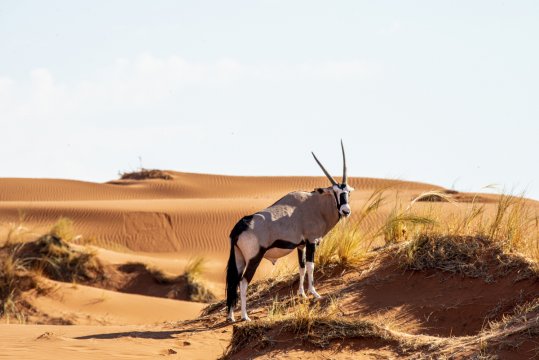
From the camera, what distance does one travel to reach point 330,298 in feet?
35.8

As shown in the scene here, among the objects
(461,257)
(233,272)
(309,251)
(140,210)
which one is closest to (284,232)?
(309,251)

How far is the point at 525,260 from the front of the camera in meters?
11.1

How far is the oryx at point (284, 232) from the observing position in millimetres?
10820

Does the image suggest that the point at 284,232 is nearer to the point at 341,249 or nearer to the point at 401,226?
the point at 341,249

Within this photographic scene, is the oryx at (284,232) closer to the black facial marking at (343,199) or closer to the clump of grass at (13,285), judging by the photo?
the black facial marking at (343,199)

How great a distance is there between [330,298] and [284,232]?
2.93 feet

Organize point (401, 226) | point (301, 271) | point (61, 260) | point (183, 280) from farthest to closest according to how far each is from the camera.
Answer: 1. point (183, 280)
2. point (61, 260)
3. point (401, 226)
4. point (301, 271)

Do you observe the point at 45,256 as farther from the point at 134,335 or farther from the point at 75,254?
the point at 134,335

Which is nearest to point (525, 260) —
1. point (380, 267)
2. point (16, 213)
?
point (380, 267)

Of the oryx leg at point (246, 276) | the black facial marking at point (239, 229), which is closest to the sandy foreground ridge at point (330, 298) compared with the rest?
the oryx leg at point (246, 276)

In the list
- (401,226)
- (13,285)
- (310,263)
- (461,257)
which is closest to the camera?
(310,263)

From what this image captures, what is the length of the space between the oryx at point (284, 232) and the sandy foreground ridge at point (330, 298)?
0.44 meters

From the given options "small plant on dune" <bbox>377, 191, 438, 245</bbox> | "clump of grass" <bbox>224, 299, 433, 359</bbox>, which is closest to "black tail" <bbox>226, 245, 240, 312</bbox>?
"clump of grass" <bbox>224, 299, 433, 359</bbox>

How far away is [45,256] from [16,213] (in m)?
12.7
